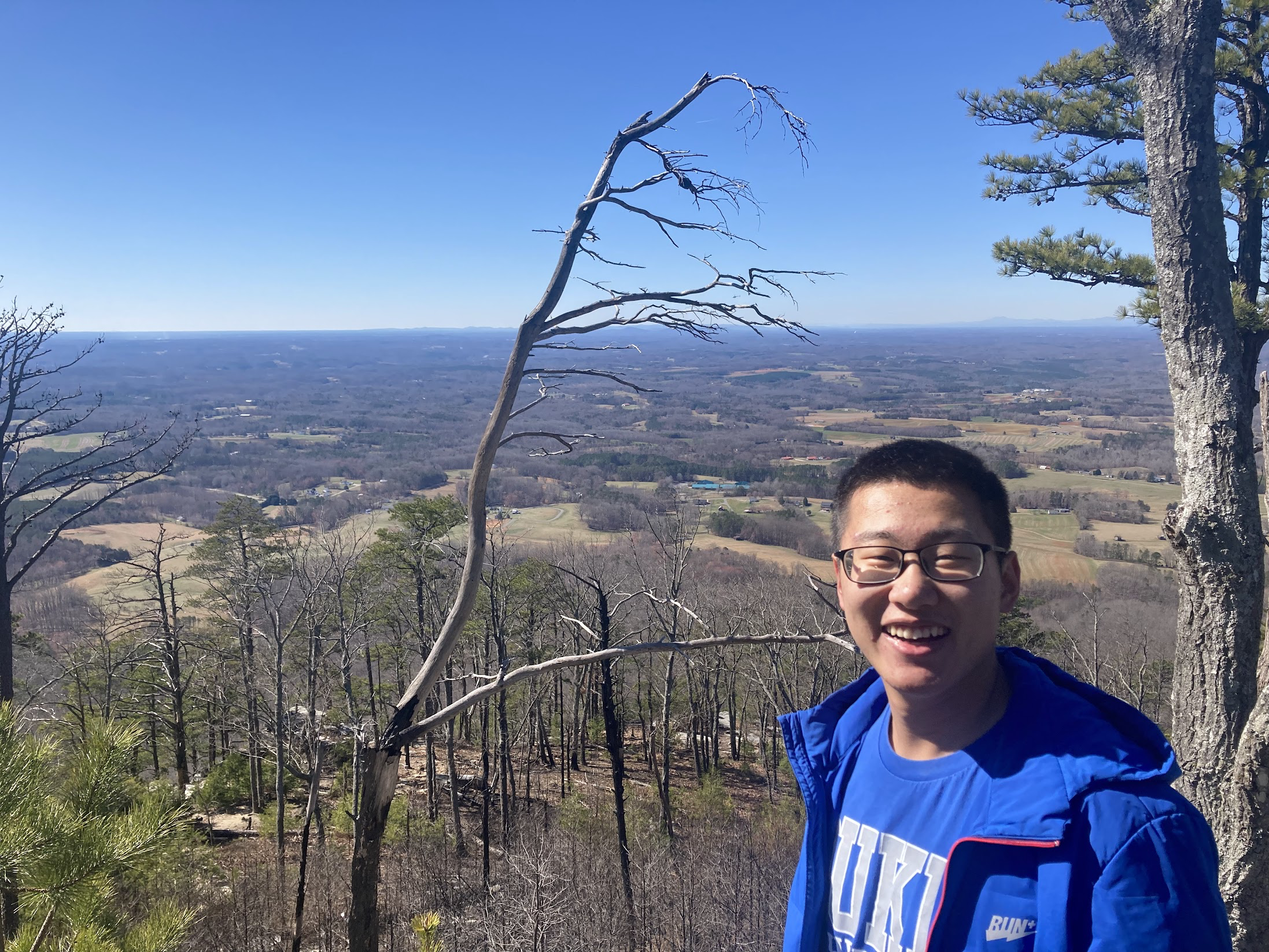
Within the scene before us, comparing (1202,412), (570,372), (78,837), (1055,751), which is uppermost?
(570,372)

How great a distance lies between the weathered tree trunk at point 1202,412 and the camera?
12.9ft

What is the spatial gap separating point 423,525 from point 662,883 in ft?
25.7

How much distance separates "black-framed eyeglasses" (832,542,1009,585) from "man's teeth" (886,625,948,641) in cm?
9

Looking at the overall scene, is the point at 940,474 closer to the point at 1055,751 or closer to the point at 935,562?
the point at 935,562

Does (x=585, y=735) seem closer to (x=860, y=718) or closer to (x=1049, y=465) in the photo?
(x=860, y=718)

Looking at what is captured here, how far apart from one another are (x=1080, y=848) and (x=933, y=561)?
48cm

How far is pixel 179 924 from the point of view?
3.04m

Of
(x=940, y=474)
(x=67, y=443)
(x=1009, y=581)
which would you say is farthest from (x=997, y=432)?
(x=67, y=443)

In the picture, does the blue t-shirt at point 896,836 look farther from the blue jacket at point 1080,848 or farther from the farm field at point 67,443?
the farm field at point 67,443

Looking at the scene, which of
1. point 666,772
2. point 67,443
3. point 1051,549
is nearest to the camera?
point 666,772

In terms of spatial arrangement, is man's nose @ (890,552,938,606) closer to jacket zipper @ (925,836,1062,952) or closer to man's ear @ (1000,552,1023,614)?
man's ear @ (1000,552,1023,614)

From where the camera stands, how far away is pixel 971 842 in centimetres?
117

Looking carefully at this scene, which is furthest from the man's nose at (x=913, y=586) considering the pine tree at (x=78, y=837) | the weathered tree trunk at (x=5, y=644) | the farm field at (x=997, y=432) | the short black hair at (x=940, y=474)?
the farm field at (x=997, y=432)

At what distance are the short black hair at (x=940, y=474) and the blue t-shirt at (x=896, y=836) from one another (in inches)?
14.7
